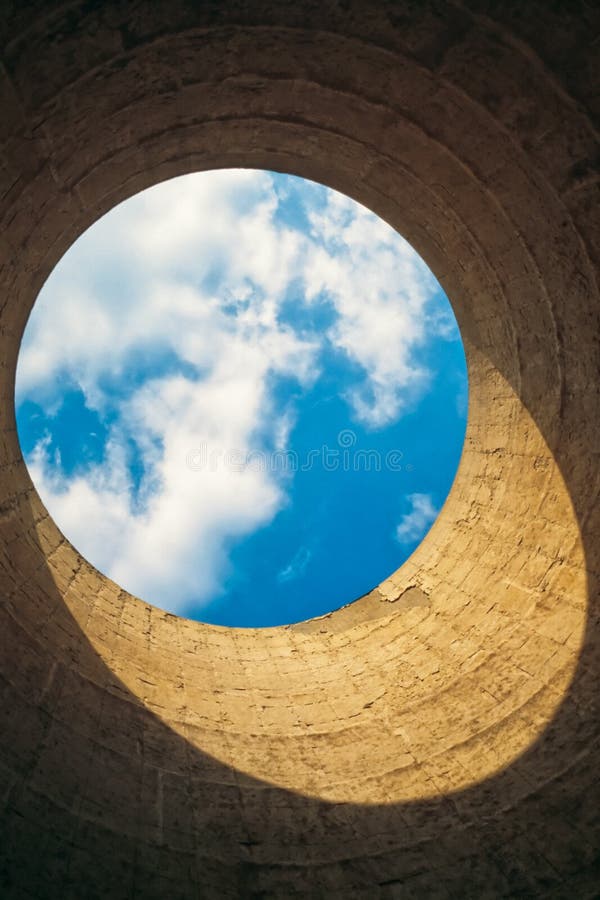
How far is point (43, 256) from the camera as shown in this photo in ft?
17.5

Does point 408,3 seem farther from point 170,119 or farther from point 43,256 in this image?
point 43,256

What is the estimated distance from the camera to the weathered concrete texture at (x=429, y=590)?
155 inches

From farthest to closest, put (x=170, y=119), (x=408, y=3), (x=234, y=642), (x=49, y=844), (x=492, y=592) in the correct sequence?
(x=234, y=642), (x=492, y=592), (x=170, y=119), (x=408, y=3), (x=49, y=844)

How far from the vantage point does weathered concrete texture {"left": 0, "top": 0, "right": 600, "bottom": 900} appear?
3.93m

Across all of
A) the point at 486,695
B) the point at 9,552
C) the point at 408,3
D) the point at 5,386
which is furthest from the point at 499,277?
the point at 9,552

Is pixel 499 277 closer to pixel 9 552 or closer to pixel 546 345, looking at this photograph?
pixel 546 345

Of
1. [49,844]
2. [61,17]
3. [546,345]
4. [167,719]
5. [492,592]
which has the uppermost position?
[546,345]

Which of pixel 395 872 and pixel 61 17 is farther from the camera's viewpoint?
pixel 395 872

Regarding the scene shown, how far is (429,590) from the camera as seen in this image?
22.6 ft

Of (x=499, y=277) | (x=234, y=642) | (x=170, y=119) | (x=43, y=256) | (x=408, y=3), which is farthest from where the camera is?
(x=234, y=642)

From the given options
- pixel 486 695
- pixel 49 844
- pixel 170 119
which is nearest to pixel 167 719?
pixel 49 844

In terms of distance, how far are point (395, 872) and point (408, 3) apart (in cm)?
652

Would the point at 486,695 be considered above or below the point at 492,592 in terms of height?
Answer: below

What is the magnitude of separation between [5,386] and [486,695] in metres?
5.92
